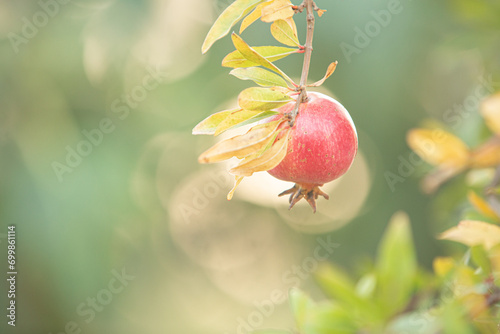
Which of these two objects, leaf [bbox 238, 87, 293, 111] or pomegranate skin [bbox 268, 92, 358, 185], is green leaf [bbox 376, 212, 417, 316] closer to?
pomegranate skin [bbox 268, 92, 358, 185]

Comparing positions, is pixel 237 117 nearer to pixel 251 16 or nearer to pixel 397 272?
pixel 251 16

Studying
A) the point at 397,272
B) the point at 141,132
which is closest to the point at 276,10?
the point at 397,272

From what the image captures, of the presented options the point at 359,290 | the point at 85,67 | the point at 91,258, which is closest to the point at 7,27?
the point at 85,67

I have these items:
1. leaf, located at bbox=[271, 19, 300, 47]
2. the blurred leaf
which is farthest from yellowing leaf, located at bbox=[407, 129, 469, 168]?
leaf, located at bbox=[271, 19, 300, 47]

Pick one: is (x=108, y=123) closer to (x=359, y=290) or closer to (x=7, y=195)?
(x=7, y=195)

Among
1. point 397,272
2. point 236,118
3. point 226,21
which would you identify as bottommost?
point 397,272
